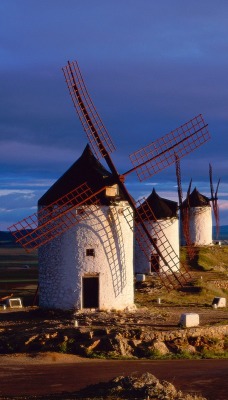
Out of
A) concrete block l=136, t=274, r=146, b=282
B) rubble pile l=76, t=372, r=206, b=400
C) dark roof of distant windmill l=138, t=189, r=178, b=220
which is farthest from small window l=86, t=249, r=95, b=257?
dark roof of distant windmill l=138, t=189, r=178, b=220

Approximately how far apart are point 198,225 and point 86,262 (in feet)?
119

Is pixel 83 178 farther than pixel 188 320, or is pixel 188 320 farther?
pixel 83 178

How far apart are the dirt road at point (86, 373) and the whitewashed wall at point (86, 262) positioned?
22.6 ft

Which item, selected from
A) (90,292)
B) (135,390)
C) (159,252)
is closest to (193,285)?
(159,252)

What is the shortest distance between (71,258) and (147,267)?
20.4 m

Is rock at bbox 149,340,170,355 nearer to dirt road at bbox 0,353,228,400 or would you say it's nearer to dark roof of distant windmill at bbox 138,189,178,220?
dirt road at bbox 0,353,228,400

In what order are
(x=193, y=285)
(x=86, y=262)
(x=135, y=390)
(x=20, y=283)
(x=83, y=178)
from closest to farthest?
(x=135, y=390) → (x=86, y=262) → (x=83, y=178) → (x=193, y=285) → (x=20, y=283)

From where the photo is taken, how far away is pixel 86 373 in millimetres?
21656

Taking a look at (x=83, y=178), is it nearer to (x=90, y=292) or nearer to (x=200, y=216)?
(x=90, y=292)

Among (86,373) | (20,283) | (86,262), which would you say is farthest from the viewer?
(20,283)

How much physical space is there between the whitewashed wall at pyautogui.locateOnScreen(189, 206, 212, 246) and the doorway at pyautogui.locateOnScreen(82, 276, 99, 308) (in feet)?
116

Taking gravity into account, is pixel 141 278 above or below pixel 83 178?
below

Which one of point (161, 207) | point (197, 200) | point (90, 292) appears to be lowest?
point (90, 292)

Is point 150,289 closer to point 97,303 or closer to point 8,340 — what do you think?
point 97,303
